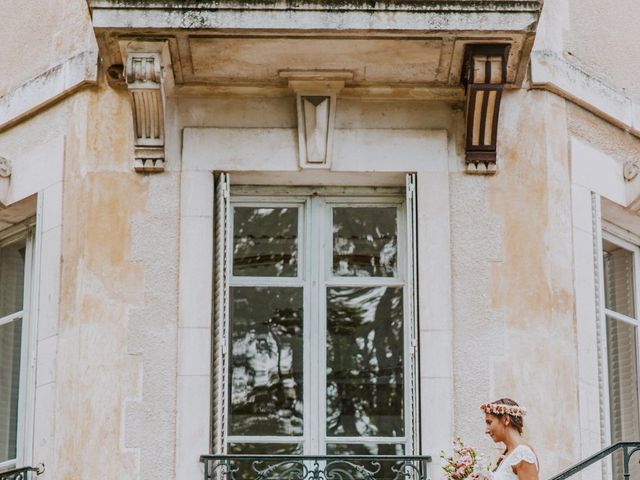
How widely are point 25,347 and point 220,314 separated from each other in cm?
131

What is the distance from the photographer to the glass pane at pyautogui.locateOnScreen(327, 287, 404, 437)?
12062 mm

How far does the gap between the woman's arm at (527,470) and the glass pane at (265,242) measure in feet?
7.13

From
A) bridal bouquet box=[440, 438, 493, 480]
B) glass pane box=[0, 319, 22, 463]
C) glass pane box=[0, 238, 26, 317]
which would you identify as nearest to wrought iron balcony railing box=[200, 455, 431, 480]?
bridal bouquet box=[440, 438, 493, 480]

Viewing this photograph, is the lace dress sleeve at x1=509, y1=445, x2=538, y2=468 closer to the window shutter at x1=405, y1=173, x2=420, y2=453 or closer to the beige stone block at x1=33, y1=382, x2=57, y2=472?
the window shutter at x1=405, y1=173, x2=420, y2=453

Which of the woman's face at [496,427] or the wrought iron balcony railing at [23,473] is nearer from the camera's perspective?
the woman's face at [496,427]

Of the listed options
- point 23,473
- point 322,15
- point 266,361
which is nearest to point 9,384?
point 23,473

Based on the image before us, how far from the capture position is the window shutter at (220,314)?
464 inches

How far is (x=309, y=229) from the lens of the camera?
12.4 m

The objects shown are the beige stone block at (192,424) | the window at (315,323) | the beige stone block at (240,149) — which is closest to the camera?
the beige stone block at (192,424)

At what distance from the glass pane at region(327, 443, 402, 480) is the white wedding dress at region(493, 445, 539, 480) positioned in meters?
0.90

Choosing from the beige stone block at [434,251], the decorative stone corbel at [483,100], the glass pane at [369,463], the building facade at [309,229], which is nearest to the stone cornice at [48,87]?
the building facade at [309,229]

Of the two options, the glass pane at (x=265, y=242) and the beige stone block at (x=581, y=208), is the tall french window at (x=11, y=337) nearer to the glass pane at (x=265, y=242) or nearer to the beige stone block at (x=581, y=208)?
the glass pane at (x=265, y=242)

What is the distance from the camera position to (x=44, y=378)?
12.0m

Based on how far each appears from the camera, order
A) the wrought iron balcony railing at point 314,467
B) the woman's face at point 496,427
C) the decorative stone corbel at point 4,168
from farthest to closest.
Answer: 1. the decorative stone corbel at point 4,168
2. the wrought iron balcony railing at point 314,467
3. the woman's face at point 496,427
